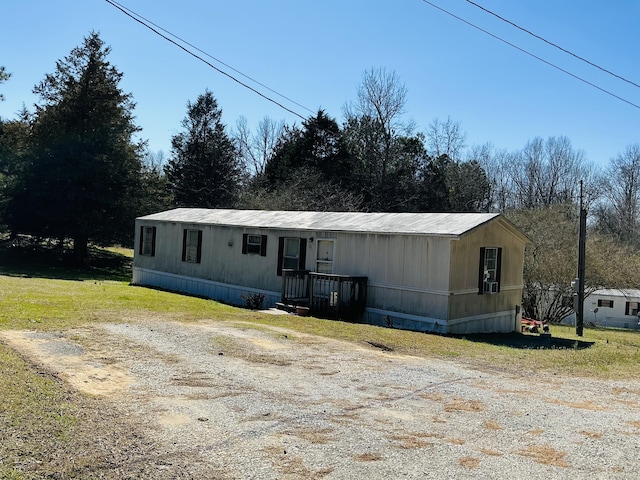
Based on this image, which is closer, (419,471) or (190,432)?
(419,471)

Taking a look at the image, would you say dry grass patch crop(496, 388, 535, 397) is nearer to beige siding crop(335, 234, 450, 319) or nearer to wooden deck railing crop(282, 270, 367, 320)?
beige siding crop(335, 234, 450, 319)

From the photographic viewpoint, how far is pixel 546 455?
4.71 m

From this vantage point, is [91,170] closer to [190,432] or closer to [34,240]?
[34,240]

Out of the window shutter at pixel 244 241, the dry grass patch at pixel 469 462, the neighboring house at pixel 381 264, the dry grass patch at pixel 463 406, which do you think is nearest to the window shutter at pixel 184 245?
the neighboring house at pixel 381 264

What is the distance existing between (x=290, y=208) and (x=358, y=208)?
191 inches

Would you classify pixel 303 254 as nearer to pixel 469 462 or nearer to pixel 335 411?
pixel 335 411

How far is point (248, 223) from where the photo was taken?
60.3 ft

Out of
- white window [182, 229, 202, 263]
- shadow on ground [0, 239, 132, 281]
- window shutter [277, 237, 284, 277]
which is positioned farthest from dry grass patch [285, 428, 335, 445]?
shadow on ground [0, 239, 132, 281]

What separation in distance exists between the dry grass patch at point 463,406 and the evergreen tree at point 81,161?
87.5 feet

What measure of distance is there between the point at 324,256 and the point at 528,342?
5804 mm

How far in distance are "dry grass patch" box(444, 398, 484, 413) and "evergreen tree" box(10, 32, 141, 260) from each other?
87.5 ft

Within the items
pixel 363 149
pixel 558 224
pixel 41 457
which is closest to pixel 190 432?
pixel 41 457

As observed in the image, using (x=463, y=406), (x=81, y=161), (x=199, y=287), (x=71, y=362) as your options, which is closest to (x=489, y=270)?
(x=463, y=406)

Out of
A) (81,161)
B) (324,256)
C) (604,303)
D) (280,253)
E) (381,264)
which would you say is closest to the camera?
(381,264)
